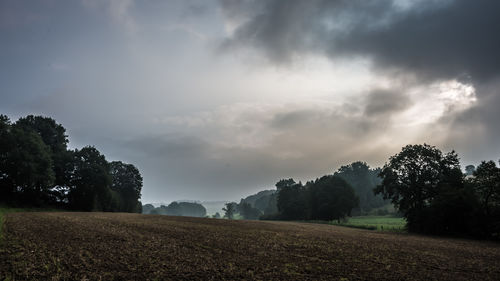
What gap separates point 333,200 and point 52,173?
75644 millimetres

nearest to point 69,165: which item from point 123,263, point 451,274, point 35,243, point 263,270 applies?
point 35,243

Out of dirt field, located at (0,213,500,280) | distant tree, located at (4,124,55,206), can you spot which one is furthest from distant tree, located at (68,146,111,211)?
dirt field, located at (0,213,500,280)

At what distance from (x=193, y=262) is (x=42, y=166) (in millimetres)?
56271

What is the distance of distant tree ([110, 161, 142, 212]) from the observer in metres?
96.6

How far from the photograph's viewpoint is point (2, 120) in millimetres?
52094

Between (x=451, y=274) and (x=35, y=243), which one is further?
(x=35, y=243)

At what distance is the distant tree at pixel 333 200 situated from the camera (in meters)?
76.6

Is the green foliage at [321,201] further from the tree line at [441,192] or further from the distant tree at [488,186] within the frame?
the distant tree at [488,186]

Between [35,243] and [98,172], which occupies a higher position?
[98,172]

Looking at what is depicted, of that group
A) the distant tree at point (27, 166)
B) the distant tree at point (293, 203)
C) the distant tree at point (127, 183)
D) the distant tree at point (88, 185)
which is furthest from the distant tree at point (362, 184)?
the distant tree at point (27, 166)

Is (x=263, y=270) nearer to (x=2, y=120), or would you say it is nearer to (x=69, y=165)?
(x=2, y=120)

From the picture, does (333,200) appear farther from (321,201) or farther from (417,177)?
(417,177)

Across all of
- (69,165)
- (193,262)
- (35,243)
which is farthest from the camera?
(69,165)

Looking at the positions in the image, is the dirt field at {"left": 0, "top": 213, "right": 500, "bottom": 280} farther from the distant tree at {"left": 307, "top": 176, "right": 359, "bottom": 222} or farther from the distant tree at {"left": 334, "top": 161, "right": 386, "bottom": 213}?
the distant tree at {"left": 334, "top": 161, "right": 386, "bottom": 213}
